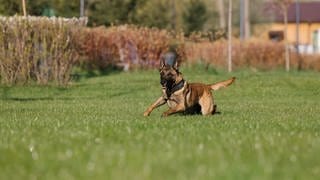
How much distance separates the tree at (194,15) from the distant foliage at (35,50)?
1316 inches

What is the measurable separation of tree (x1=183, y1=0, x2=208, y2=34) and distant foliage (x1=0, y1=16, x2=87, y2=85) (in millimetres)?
33428

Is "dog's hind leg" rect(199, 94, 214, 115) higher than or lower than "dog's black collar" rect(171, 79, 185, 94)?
lower

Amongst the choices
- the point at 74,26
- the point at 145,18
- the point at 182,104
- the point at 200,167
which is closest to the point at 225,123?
the point at 182,104

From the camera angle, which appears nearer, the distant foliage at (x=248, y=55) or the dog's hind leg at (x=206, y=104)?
the dog's hind leg at (x=206, y=104)

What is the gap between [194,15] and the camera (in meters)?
61.4

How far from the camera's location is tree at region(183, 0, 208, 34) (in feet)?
202

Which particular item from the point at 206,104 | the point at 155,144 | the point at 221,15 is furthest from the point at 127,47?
the point at 155,144

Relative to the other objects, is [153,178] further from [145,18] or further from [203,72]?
[145,18]

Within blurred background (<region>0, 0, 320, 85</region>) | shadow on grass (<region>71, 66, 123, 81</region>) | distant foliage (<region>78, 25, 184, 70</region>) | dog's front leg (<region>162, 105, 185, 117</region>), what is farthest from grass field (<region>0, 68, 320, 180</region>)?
distant foliage (<region>78, 25, 184, 70</region>)

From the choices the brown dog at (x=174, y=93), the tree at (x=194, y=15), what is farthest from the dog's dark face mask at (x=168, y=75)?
the tree at (x=194, y=15)

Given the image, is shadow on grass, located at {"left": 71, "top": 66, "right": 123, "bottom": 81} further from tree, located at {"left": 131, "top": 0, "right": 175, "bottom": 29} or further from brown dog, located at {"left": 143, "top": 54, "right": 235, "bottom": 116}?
brown dog, located at {"left": 143, "top": 54, "right": 235, "bottom": 116}

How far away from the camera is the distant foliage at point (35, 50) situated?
89.8 ft

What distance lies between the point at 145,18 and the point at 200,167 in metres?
48.9

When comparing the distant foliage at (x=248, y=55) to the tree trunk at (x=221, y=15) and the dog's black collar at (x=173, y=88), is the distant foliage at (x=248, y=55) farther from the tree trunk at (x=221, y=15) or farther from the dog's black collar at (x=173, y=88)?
the dog's black collar at (x=173, y=88)
